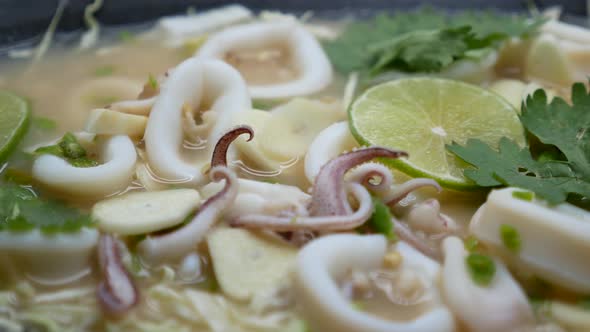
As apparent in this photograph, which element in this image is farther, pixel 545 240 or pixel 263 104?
pixel 263 104

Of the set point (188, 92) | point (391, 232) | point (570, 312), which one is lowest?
point (570, 312)

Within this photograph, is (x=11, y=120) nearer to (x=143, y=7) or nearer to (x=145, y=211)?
(x=145, y=211)

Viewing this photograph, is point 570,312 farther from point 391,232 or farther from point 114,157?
point 114,157

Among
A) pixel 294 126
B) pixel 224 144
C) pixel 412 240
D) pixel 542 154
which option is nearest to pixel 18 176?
pixel 224 144

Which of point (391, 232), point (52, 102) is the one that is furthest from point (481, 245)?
point (52, 102)

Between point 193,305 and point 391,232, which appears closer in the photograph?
point 193,305

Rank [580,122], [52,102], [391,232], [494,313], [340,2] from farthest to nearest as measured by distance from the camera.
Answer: [340,2]
[52,102]
[580,122]
[391,232]
[494,313]

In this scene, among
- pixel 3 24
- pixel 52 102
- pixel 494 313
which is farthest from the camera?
pixel 3 24
